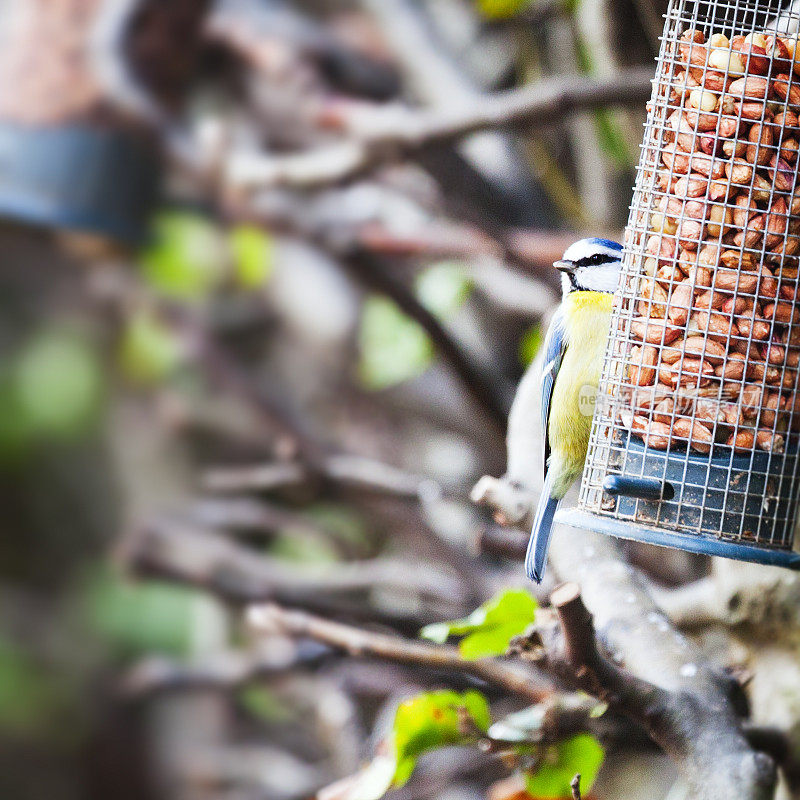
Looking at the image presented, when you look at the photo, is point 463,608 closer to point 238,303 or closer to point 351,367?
point 351,367

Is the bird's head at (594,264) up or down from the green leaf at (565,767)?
up

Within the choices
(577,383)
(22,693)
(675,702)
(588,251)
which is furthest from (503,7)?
(22,693)

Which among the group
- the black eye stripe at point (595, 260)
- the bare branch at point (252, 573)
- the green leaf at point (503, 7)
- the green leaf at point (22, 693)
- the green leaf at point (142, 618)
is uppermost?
the green leaf at point (503, 7)

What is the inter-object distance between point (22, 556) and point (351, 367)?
3.49ft

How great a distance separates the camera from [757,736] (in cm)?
91

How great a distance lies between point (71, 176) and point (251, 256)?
430mm

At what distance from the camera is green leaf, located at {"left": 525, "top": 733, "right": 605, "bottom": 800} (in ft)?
2.90

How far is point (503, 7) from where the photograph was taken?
1465 mm

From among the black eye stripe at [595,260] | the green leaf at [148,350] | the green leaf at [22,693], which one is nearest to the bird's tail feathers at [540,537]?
the black eye stripe at [595,260]

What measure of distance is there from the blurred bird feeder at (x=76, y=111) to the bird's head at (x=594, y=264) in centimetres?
111

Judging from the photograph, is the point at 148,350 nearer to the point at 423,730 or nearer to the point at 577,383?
the point at 577,383

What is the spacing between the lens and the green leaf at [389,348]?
1.80 metres

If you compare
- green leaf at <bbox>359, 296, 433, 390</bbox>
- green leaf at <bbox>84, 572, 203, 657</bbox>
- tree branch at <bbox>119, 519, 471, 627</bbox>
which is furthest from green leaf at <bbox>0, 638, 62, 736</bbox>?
green leaf at <bbox>359, 296, 433, 390</bbox>

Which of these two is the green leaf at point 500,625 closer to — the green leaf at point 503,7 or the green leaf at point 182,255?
the green leaf at point 503,7
